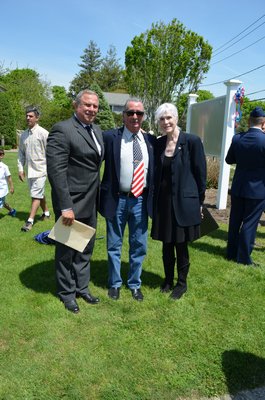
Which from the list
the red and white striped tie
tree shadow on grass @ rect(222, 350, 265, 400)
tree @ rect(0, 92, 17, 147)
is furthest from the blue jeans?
tree @ rect(0, 92, 17, 147)

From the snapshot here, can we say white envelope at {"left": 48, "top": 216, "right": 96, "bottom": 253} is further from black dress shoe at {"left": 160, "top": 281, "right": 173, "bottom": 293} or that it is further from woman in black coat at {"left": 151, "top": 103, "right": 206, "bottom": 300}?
black dress shoe at {"left": 160, "top": 281, "right": 173, "bottom": 293}

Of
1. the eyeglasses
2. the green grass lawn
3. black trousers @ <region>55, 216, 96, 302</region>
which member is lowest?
the green grass lawn

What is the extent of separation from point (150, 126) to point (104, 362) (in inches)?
1209

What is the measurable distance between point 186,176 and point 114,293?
4.91 feet

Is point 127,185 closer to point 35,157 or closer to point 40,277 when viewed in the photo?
point 40,277

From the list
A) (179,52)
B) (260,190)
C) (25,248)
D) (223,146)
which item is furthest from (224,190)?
(179,52)

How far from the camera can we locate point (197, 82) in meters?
32.6

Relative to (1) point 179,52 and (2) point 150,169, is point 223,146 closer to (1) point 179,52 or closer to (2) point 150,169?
(2) point 150,169

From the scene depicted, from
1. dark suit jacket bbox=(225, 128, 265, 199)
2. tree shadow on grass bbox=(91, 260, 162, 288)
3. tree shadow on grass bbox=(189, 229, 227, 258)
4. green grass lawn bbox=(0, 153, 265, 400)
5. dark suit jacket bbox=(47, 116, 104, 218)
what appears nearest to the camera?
green grass lawn bbox=(0, 153, 265, 400)

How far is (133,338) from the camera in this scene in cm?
327

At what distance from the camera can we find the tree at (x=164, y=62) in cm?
2964

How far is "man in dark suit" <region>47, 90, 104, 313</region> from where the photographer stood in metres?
3.35

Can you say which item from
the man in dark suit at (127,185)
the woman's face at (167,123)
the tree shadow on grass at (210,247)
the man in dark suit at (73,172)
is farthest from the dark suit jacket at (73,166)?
the tree shadow on grass at (210,247)

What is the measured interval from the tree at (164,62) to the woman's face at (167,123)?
28405mm
